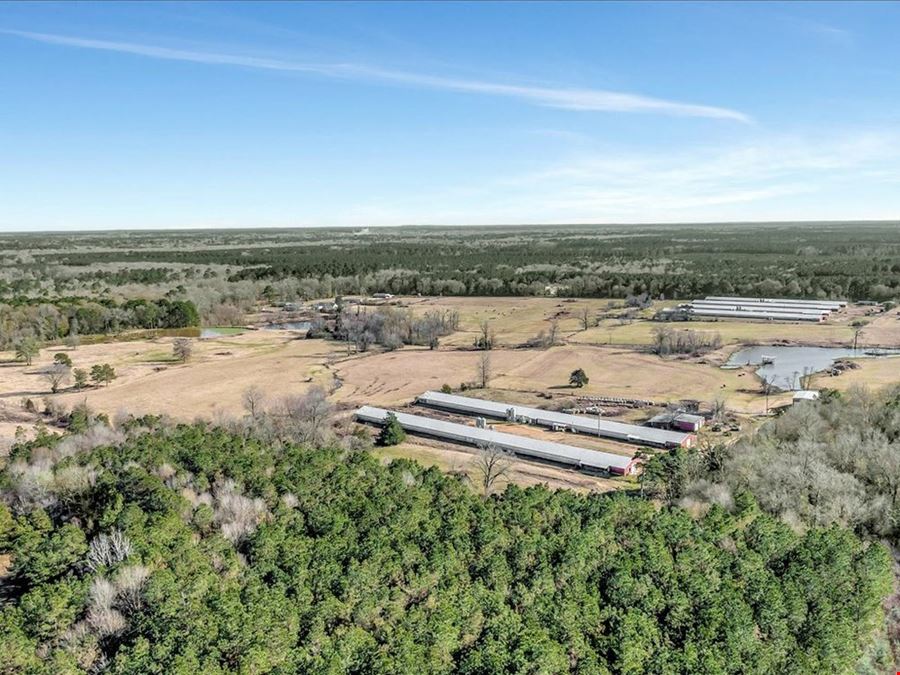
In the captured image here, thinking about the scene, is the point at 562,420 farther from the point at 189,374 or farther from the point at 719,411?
the point at 189,374

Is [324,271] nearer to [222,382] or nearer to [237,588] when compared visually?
[222,382]

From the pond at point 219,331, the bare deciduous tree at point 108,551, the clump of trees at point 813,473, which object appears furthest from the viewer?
the pond at point 219,331

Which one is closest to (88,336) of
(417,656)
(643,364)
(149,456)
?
(149,456)

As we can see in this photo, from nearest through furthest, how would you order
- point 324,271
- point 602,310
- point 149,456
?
point 149,456 → point 602,310 → point 324,271

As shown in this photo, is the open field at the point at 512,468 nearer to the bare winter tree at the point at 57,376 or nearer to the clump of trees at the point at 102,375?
the clump of trees at the point at 102,375

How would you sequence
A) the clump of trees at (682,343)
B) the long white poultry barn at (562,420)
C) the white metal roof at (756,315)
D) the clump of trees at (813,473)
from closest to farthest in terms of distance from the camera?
the clump of trees at (813,473) → the long white poultry barn at (562,420) → the clump of trees at (682,343) → the white metal roof at (756,315)

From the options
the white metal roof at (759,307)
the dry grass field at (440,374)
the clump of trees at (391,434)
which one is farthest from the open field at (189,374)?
the white metal roof at (759,307)
